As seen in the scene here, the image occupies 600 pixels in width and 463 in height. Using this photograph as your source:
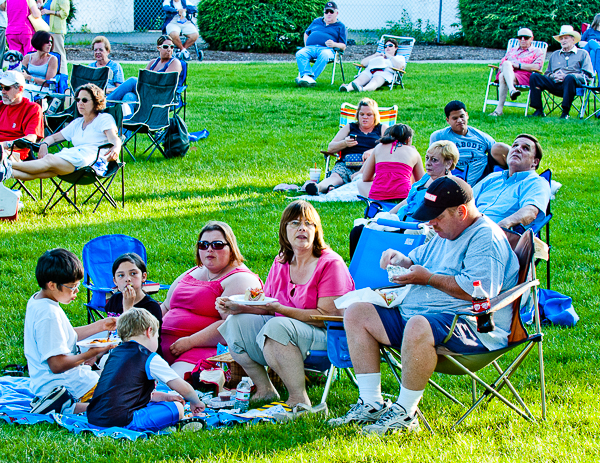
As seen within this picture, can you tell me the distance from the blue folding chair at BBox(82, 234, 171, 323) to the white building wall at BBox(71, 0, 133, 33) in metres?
19.5

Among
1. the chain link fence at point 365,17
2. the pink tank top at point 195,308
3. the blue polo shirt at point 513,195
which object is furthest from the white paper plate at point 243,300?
the chain link fence at point 365,17

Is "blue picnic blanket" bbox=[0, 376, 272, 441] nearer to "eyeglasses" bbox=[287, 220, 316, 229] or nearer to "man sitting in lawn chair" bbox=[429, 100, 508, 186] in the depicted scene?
"eyeglasses" bbox=[287, 220, 316, 229]

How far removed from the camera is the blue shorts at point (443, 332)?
3268 millimetres

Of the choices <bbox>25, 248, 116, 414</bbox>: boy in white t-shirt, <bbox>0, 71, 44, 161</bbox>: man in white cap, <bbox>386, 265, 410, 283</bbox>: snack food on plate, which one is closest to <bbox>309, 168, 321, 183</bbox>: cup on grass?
<bbox>0, 71, 44, 161</bbox>: man in white cap

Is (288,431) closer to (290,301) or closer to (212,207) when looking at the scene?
(290,301)

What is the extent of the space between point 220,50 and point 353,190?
14.1 m

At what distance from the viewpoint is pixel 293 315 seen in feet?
12.7

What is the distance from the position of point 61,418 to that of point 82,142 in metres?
4.49

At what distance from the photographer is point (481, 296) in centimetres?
328

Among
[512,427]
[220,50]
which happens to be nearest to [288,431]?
[512,427]

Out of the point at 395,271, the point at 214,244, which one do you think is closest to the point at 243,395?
the point at 214,244

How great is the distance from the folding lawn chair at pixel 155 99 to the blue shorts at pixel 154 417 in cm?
682

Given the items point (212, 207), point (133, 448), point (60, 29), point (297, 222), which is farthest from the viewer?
point (60, 29)

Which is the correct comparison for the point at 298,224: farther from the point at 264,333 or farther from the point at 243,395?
the point at 243,395
